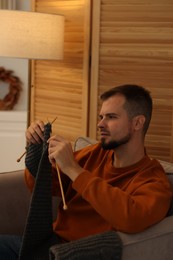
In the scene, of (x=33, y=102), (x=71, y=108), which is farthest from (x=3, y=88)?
(x=71, y=108)

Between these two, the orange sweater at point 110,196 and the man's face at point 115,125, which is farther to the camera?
the man's face at point 115,125

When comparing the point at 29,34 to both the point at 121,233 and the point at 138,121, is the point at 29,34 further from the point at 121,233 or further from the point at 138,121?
the point at 121,233

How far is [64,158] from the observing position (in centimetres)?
164

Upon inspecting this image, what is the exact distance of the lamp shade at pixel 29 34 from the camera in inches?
102

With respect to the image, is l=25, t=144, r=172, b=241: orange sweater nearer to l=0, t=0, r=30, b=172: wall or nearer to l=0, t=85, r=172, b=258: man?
l=0, t=85, r=172, b=258: man

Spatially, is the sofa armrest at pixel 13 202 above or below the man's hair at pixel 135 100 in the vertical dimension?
below

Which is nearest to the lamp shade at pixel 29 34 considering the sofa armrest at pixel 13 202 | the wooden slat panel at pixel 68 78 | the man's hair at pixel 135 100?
the wooden slat panel at pixel 68 78

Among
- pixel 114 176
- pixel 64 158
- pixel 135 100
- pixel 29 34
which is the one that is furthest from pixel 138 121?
pixel 29 34

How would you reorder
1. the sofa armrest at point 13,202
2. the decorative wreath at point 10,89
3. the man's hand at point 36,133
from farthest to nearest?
the decorative wreath at point 10,89
the sofa armrest at point 13,202
the man's hand at point 36,133

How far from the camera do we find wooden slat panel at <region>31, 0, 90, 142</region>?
2.80 metres

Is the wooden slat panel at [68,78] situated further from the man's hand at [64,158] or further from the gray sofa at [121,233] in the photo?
the man's hand at [64,158]

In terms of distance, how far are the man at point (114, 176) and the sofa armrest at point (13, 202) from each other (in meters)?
0.19

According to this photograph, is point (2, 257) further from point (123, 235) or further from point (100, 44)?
point (100, 44)

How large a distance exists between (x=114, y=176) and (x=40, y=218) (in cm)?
30
